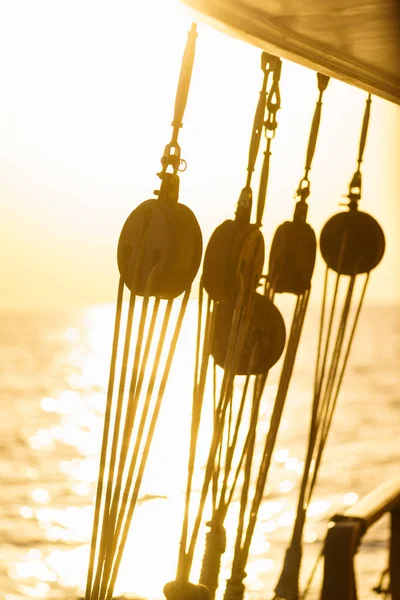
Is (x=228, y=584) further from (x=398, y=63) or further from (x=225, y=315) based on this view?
(x=398, y=63)

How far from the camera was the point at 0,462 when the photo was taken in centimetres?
3353

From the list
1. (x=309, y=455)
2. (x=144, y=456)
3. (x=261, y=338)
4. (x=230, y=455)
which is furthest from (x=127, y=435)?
(x=309, y=455)

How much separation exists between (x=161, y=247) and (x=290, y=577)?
1479mm

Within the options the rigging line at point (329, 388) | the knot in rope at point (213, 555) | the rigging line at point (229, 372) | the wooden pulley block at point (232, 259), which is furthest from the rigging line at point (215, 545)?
the rigging line at point (329, 388)

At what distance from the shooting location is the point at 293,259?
9.64 feet

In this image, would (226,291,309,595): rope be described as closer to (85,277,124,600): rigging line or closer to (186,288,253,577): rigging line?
(186,288,253,577): rigging line

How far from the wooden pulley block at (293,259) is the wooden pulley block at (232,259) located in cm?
50

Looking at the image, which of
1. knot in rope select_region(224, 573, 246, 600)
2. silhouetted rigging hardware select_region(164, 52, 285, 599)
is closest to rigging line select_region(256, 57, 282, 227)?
silhouetted rigging hardware select_region(164, 52, 285, 599)

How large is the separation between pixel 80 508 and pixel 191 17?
83.2 ft

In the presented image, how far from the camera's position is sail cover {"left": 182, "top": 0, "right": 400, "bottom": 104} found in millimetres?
1979

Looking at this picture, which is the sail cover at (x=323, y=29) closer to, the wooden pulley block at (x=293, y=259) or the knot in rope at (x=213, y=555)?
the wooden pulley block at (x=293, y=259)

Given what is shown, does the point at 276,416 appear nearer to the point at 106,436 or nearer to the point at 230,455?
the point at 230,455

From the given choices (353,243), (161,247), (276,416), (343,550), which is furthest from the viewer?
(353,243)

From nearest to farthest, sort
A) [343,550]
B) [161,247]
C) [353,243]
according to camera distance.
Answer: [343,550] < [161,247] < [353,243]
